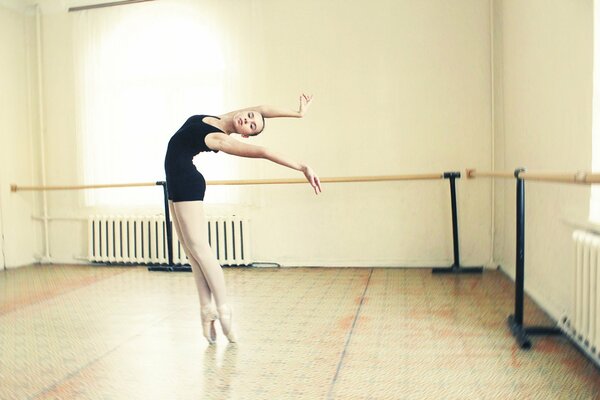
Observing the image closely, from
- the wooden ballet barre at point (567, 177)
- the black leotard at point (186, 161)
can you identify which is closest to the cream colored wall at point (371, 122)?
the wooden ballet barre at point (567, 177)

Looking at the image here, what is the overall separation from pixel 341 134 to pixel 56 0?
137 inches

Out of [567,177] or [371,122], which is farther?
[371,122]

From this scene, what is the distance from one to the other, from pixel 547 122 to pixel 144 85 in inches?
150

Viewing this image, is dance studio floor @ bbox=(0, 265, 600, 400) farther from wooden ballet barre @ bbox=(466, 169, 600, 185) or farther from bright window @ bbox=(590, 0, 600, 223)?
wooden ballet barre @ bbox=(466, 169, 600, 185)

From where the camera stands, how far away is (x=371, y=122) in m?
4.48

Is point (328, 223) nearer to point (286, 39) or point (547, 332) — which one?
point (286, 39)

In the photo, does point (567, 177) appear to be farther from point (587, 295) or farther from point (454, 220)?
point (454, 220)

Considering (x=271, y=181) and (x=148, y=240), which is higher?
(x=271, y=181)

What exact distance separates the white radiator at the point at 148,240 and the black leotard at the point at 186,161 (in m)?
2.33

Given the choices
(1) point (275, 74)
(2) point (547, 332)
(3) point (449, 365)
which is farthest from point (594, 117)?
(1) point (275, 74)

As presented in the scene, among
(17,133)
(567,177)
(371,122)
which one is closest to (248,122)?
(567,177)

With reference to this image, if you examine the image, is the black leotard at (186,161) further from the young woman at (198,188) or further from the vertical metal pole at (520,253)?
the vertical metal pole at (520,253)

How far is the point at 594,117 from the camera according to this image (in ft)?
7.30

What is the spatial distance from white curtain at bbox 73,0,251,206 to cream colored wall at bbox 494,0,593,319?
2.50 meters
